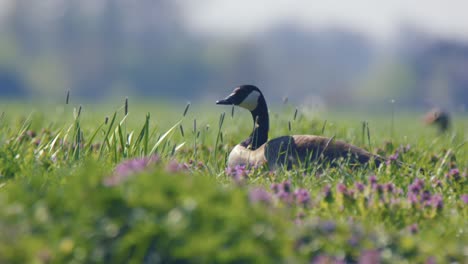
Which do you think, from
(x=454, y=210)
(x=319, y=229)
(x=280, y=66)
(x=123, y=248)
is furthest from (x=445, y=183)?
(x=280, y=66)

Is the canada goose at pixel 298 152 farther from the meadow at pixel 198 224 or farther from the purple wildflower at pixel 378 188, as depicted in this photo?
the meadow at pixel 198 224

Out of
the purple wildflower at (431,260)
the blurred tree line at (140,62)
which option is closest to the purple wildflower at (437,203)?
the purple wildflower at (431,260)

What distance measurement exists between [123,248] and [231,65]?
121686mm

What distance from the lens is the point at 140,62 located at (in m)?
119

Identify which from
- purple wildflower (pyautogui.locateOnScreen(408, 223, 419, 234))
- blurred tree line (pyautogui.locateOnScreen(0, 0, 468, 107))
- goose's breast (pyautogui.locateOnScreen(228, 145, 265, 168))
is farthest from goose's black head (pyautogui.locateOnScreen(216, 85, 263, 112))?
blurred tree line (pyautogui.locateOnScreen(0, 0, 468, 107))

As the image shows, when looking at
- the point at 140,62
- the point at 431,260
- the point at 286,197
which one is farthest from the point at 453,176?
the point at 140,62

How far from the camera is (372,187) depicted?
15.2 feet

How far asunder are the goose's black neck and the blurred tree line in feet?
295

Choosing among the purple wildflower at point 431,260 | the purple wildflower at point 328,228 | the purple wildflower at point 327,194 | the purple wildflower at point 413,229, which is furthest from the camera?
the purple wildflower at point 327,194

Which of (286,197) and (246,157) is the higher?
(286,197)

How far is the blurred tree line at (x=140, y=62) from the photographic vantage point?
108188 mm

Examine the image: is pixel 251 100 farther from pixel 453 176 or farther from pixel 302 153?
pixel 453 176

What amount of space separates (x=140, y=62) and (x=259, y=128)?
11348 centimetres

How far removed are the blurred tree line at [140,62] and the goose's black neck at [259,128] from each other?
89.8 m
